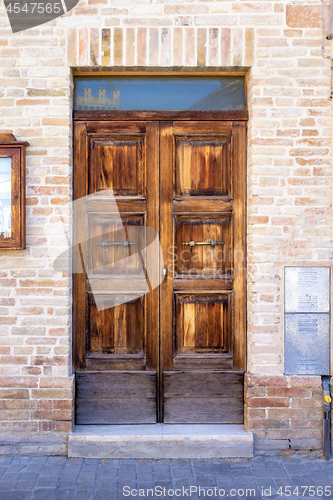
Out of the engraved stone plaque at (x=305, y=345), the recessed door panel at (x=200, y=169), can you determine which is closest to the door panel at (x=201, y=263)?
the recessed door panel at (x=200, y=169)

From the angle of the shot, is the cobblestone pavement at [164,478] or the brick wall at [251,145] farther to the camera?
the brick wall at [251,145]

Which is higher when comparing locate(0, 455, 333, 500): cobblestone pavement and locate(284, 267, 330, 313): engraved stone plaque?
locate(284, 267, 330, 313): engraved stone plaque

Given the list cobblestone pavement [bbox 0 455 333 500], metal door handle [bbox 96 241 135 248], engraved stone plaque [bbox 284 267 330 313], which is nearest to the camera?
cobblestone pavement [bbox 0 455 333 500]

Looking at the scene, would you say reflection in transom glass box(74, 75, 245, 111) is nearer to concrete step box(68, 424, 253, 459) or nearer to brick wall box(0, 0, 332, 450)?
brick wall box(0, 0, 332, 450)

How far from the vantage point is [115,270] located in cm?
340

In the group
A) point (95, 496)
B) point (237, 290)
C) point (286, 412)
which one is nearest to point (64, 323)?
point (95, 496)

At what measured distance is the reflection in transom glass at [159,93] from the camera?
3.37 m

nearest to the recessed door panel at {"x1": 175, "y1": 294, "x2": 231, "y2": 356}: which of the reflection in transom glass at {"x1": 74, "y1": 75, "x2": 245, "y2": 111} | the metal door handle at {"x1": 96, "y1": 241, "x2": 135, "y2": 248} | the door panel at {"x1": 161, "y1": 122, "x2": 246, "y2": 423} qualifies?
the door panel at {"x1": 161, "y1": 122, "x2": 246, "y2": 423}

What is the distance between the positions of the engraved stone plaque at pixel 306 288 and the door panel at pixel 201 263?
40 centimetres

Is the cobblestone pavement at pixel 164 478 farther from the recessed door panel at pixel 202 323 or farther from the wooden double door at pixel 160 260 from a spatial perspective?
the recessed door panel at pixel 202 323

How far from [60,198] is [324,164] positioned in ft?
7.22

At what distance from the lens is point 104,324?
342cm

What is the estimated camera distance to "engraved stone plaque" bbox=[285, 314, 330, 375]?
3.29 meters

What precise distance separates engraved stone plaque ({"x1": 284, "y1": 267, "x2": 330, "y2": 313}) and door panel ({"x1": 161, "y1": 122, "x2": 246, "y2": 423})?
0.40 metres
